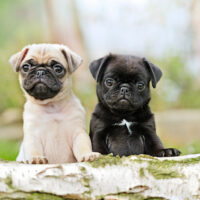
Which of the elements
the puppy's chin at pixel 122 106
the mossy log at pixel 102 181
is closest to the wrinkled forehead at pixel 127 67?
the puppy's chin at pixel 122 106

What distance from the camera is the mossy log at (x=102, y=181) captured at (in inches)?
125

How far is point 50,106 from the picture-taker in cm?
443

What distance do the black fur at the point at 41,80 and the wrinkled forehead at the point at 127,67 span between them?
543mm

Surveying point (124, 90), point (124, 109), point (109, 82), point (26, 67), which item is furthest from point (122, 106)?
point (26, 67)

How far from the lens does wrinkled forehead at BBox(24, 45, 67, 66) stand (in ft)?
14.0

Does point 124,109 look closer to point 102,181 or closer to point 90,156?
point 90,156

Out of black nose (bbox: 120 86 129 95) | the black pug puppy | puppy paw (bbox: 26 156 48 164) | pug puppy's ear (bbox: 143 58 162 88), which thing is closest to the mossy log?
puppy paw (bbox: 26 156 48 164)

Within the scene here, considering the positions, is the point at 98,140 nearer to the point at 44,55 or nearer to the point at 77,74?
the point at 44,55

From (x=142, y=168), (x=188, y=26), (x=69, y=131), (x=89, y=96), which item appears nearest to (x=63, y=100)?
(x=69, y=131)

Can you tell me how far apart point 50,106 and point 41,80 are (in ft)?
1.44

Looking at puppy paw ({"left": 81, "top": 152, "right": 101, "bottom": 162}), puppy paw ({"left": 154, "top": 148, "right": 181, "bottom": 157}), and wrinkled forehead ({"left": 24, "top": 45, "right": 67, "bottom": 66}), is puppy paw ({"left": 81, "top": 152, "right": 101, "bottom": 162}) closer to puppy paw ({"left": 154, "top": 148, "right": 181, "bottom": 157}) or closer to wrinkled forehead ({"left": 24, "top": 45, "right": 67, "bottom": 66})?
puppy paw ({"left": 154, "top": 148, "right": 181, "bottom": 157})

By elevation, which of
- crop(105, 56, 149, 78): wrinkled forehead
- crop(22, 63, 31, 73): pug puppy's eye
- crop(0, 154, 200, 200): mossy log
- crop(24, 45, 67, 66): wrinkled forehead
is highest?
crop(24, 45, 67, 66): wrinkled forehead

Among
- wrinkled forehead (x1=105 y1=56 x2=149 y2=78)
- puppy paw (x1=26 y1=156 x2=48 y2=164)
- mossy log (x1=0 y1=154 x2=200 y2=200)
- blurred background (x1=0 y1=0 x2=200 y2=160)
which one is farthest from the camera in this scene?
blurred background (x1=0 y1=0 x2=200 y2=160)

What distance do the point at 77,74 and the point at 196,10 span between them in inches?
183
